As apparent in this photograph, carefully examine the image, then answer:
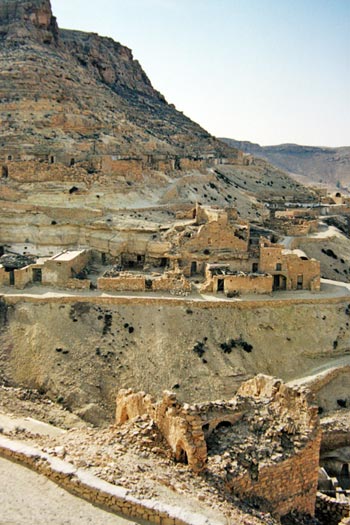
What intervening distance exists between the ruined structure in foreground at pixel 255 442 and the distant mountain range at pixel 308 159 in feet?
476

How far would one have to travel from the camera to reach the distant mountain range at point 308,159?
158m

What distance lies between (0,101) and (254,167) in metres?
30.9

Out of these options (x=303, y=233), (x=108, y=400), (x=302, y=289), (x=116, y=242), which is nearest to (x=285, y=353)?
(x=302, y=289)

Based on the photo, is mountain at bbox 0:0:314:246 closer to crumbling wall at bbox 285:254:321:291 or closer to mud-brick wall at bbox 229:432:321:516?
crumbling wall at bbox 285:254:321:291

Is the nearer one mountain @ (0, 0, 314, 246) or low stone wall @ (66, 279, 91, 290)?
low stone wall @ (66, 279, 91, 290)

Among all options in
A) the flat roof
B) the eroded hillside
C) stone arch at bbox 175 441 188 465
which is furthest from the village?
stone arch at bbox 175 441 188 465

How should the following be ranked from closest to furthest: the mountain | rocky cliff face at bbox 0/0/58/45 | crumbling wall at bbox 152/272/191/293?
crumbling wall at bbox 152/272/191/293
the mountain
rocky cliff face at bbox 0/0/58/45

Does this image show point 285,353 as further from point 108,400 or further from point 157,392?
point 108,400

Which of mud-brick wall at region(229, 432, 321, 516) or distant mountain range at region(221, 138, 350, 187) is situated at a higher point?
distant mountain range at region(221, 138, 350, 187)

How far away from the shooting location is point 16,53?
59594 mm

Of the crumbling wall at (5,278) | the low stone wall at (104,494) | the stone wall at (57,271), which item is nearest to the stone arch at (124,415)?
the low stone wall at (104,494)

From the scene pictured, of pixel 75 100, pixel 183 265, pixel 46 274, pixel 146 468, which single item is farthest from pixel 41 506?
pixel 75 100

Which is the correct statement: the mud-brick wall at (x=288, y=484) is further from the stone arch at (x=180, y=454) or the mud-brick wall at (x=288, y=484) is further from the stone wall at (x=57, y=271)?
the stone wall at (x=57, y=271)

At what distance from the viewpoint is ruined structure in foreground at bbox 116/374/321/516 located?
1077 cm
